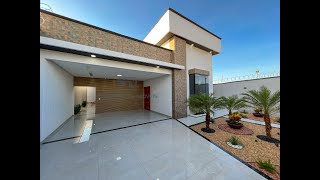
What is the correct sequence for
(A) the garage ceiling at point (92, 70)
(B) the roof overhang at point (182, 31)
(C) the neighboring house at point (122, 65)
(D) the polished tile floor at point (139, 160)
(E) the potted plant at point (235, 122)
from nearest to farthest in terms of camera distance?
(D) the polished tile floor at point (139, 160), (C) the neighboring house at point (122, 65), (A) the garage ceiling at point (92, 70), (E) the potted plant at point (235, 122), (B) the roof overhang at point (182, 31)

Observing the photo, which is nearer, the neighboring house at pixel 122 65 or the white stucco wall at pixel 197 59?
the neighboring house at pixel 122 65

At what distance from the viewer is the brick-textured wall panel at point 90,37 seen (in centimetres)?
444

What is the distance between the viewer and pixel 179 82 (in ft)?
27.8

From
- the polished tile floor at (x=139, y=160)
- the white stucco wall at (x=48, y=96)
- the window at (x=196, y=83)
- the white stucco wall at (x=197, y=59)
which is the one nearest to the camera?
the polished tile floor at (x=139, y=160)

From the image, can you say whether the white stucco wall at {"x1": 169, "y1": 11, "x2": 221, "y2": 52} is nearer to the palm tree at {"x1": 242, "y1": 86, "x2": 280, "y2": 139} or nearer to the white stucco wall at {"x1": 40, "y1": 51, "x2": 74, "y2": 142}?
the palm tree at {"x1": 242, "y1": 86, "x2": 280, "y2": 139}

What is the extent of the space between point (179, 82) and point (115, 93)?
6.44 metres

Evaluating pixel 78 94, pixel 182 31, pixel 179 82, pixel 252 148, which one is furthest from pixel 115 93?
pixel 252 148

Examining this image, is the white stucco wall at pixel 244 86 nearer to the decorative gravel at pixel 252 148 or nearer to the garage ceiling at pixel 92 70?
the decorative gravel at pixel 252 148

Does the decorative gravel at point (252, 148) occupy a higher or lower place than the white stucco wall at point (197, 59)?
lower

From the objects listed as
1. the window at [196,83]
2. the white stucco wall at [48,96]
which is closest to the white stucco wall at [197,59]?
the window at [196,83]

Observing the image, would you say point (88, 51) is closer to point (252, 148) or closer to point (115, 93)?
point (115, 93)

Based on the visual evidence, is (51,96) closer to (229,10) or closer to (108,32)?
(108,32)
